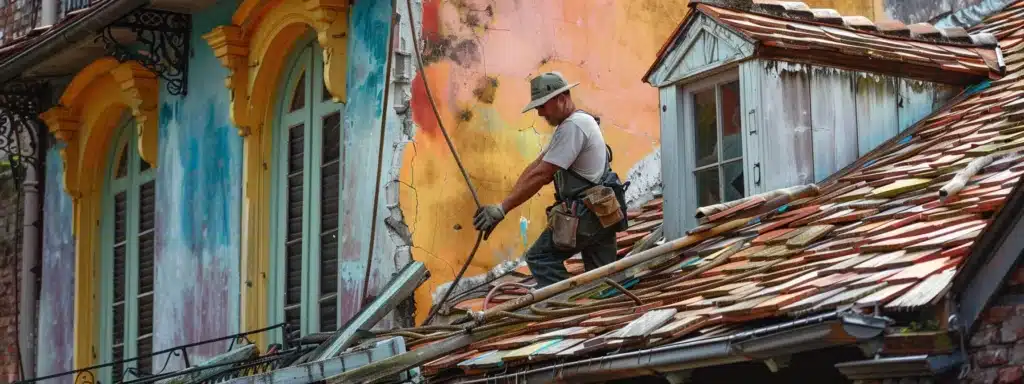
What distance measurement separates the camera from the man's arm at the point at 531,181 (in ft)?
33.4

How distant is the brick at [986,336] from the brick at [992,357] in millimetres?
26

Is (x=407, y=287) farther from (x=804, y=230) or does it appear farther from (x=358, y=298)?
(x=804, y=230)

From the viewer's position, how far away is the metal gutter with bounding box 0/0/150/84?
530 inches

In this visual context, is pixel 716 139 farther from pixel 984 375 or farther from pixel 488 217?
pixel 984 375

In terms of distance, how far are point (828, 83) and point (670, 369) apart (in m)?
2.96

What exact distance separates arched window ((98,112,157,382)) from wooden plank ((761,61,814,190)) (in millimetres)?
6160

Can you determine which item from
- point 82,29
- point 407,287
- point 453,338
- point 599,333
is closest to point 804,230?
→ point 599,333

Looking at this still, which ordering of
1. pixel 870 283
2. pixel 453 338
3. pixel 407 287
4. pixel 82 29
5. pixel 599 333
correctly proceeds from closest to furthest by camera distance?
pixel 870 283 < pixel 599 333 < pixel 453 338 < pixel 407 287 < pixel 82 29

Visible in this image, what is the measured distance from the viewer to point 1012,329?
7.17m

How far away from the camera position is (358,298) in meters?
11.6

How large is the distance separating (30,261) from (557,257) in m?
7.87

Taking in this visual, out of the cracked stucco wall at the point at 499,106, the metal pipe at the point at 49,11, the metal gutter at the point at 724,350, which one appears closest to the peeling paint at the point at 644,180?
the cracked stucco wall at the point at 499,106

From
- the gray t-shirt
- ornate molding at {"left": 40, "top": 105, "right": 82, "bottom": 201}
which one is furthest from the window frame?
ornate molding at {"left": 40, "top": 105, "right": 82, "bottom": 201}

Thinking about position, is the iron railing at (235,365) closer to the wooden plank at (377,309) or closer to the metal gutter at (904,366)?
the wooden plank at (377,309)
